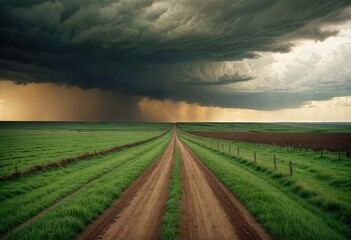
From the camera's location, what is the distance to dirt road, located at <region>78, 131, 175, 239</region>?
1025 centimetres

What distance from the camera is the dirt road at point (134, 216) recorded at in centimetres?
1025

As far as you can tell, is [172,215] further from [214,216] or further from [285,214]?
[285,214]

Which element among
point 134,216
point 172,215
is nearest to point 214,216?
point 172,215

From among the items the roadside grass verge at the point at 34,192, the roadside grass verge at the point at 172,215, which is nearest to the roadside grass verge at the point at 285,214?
the roadside grass verge at the point at 172,215

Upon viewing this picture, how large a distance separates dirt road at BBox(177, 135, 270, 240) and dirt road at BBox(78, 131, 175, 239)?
120 cm

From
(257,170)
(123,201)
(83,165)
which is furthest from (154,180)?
(83,165)

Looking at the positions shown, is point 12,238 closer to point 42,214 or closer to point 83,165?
point 42,214

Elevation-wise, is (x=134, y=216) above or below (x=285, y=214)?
below

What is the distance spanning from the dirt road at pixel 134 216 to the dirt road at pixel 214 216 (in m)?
1.20

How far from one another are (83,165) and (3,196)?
13.8 m

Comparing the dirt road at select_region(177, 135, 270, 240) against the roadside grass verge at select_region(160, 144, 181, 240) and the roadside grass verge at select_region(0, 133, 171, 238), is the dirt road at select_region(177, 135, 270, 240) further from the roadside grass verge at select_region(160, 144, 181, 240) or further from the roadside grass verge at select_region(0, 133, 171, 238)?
the roadside grass verge at select_region(0, 133, 171, 238)

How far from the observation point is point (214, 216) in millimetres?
12227

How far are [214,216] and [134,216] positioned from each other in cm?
353

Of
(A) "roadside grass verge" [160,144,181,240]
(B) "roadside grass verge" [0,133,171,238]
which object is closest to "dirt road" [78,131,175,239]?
(A) "roadside grass verge" [160,144,181,240]
